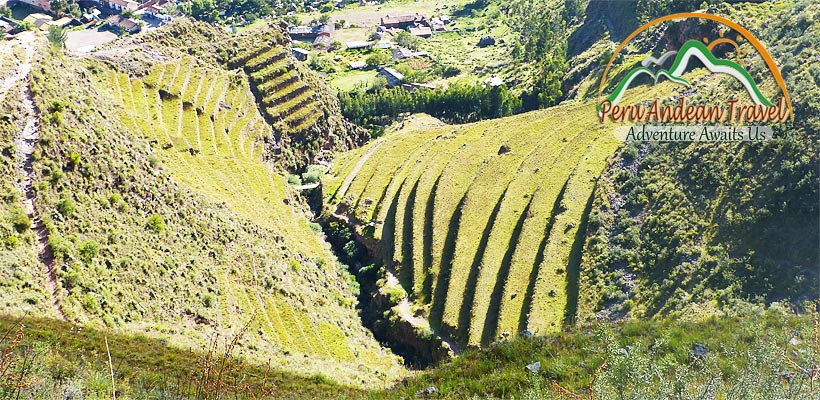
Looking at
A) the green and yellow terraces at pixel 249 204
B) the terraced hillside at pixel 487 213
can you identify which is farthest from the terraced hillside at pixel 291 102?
the terraced hillside at pixel 487 213

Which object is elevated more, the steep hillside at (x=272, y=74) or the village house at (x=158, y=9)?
the village house at (x=158, y=9)

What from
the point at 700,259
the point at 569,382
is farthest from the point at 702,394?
the point at 700,259

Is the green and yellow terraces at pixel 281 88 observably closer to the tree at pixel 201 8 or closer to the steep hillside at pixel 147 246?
the steep hillside at pixel 147 246

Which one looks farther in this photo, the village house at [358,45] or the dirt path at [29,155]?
the village house at [358,45]

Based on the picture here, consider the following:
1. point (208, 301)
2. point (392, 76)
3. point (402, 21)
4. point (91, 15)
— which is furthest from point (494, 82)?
point (91, 15)

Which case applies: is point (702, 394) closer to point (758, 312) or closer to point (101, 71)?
point (758, 312)

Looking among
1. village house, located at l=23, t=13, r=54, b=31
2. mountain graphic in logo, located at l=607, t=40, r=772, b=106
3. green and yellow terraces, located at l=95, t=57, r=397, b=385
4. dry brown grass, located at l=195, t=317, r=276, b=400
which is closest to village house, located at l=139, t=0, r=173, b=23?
village house, located at l=23, t=13, r=54, b=31

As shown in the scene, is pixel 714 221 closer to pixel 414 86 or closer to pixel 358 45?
pixel 414 86
